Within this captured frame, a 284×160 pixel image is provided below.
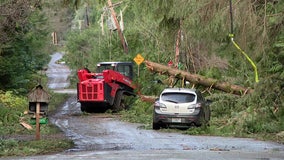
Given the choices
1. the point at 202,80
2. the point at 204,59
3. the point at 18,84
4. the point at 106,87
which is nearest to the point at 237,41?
the point at 202,80

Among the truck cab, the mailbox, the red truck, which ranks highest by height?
the mailbox

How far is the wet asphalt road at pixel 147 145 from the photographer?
14523 mm

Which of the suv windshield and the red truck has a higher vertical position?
the suv windshield

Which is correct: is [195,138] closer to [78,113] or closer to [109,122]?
[109,122]

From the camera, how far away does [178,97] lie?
2267 centimetres

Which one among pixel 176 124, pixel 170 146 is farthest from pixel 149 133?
pixel 170 146

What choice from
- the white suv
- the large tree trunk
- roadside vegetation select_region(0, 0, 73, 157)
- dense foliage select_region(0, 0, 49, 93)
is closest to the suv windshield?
the white suv

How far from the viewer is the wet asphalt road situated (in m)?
14.5

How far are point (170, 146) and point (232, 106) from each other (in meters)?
9.09

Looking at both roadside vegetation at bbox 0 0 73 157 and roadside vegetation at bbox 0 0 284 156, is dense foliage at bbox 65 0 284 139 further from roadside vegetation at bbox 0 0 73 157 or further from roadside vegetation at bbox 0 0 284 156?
roadside vegetation at bbox 0 0 73 157

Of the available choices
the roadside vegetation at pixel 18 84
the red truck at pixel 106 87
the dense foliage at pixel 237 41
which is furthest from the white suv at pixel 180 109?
the red truck at pixel 106 87

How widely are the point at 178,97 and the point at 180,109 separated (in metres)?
0.52

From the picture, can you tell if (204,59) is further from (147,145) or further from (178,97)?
(147,145)

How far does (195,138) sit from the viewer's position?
20141 mm
